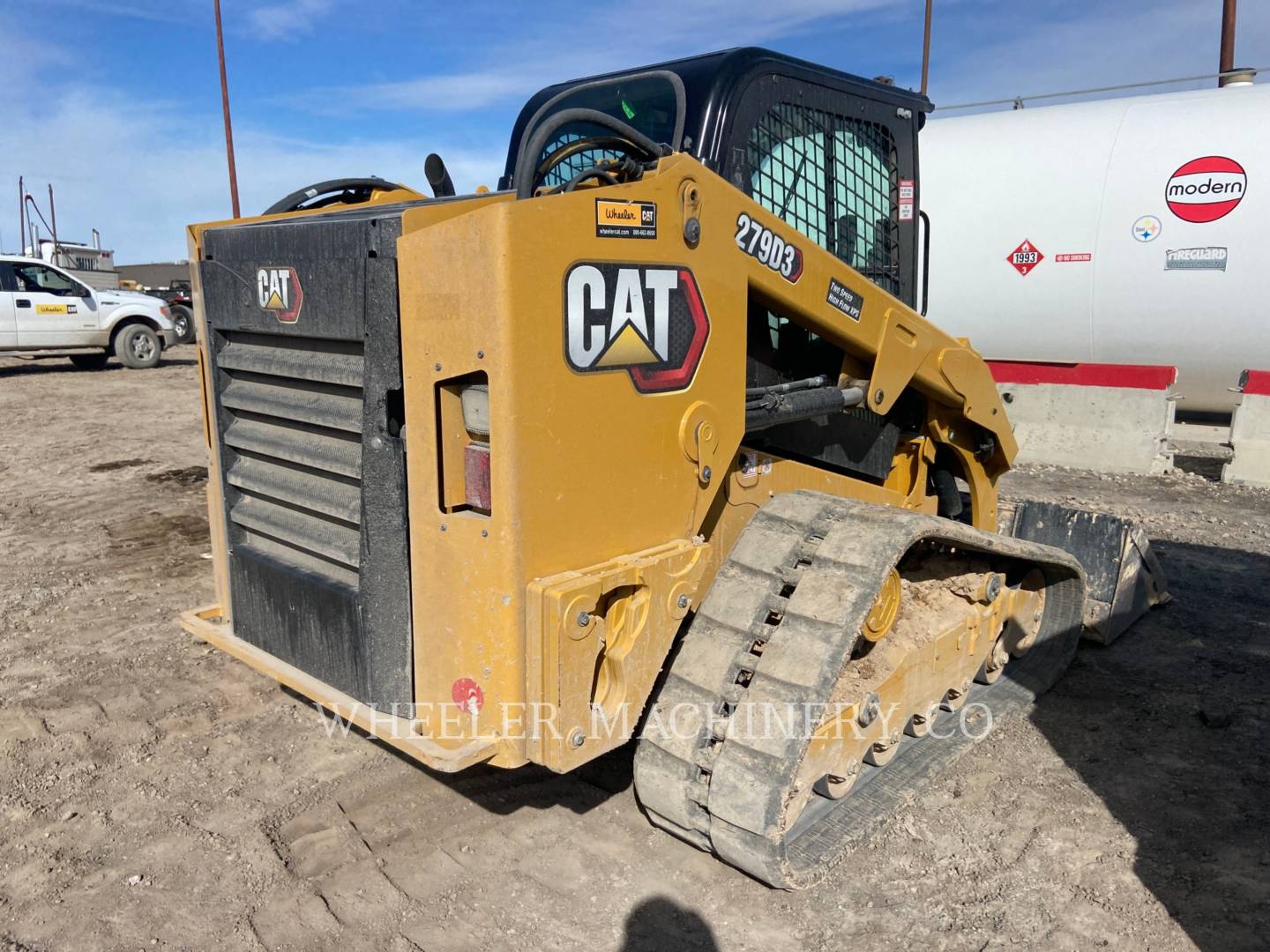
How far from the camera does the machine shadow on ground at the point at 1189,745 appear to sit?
9.69ft

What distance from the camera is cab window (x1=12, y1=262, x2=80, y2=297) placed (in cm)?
1479

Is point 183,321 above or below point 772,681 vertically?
→ above

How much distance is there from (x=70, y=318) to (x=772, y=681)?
15.6 m

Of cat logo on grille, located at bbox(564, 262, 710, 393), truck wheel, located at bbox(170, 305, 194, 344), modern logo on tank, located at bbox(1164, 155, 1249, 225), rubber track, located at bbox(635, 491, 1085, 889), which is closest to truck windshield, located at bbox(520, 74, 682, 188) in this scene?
cat logo on grille, located at bbox(564, 262, 710, 393)

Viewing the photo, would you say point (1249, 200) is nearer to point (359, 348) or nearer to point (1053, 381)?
point (1053, 381)

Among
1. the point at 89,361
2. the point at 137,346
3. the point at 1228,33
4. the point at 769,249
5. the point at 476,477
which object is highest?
the point at 1228,33

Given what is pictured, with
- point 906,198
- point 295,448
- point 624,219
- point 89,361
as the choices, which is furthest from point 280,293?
point 89,361

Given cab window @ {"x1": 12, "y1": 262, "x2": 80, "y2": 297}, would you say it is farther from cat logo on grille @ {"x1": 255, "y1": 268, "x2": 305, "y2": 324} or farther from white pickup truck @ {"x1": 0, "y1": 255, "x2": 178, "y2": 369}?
cat logo on grille @ {"x1": 255, "y1": 268, "x2": 305, "y2": 324}

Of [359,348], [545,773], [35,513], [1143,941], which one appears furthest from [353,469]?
[35,513]

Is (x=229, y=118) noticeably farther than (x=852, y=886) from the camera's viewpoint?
Yes

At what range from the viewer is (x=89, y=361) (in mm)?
16906

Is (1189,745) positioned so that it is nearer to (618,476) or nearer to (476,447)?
(618,476)

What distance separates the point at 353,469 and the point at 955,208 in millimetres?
8028

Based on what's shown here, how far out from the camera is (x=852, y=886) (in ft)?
9.62
